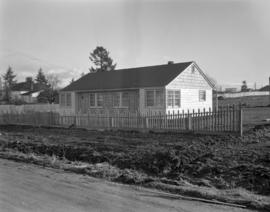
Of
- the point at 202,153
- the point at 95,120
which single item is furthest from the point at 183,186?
the point at 95,120

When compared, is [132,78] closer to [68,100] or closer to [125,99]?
[125,99]

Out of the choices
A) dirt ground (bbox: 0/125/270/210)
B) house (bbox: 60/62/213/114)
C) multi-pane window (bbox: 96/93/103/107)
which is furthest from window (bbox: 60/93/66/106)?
dirt ground (bbox: 0/125/270/210)

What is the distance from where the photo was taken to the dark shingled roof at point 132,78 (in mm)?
26878

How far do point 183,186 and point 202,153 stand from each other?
10.3 feet

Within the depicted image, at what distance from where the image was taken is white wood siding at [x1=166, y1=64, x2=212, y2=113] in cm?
2669

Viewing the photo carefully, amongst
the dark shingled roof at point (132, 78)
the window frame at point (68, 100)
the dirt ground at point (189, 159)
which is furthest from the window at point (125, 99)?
the dirt ground at point (189, 159)

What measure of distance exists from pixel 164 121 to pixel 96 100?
13744mm

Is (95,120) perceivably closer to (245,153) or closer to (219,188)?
(245,153)

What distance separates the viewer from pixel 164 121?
17625mm

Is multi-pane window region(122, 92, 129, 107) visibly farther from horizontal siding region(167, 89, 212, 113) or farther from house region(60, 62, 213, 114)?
horizontal siding region(167, 89, 212, 113)

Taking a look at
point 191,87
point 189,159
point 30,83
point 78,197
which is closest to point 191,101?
point 191,87

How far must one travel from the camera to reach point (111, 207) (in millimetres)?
5812

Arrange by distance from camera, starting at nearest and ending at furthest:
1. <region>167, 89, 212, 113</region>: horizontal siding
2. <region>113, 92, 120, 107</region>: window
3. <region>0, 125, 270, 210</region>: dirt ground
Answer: <region>0, 125, 270, 210</region>: dirt ground, <region>167, 89, 212, 113</region>: horizontal siding, <region>113, 92, 120, 107</region>: window

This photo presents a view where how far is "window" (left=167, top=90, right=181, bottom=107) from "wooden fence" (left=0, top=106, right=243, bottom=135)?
615 centimetres
